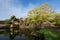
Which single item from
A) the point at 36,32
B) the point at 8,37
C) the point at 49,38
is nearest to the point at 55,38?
the point at 49,38

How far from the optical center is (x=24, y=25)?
9.16 feet

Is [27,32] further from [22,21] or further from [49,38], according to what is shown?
[49,38]

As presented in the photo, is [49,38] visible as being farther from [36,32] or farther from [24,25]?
[24,25]

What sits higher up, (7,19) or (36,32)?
(7,19)

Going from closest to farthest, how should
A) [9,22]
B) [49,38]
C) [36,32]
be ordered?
[49,38] < [36,32] < [9,22]

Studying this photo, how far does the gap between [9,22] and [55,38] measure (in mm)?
788

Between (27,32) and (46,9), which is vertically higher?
(46,9)

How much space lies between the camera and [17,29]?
2.85 metres

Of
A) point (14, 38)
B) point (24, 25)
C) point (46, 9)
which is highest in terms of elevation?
point (46, 9)

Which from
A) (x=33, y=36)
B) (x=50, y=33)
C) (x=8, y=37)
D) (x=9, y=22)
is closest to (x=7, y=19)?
(x=9, y=22)

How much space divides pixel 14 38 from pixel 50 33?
604mm

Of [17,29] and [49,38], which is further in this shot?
[17,29]

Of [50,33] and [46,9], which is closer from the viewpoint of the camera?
[50,33]

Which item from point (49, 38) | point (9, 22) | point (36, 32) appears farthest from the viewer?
point (9, 22)
